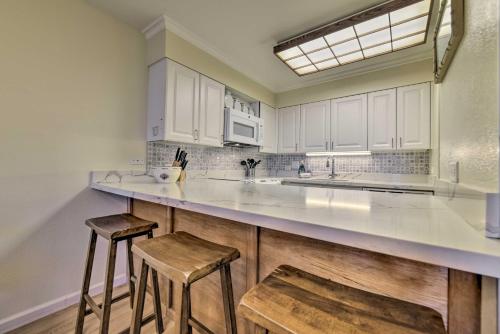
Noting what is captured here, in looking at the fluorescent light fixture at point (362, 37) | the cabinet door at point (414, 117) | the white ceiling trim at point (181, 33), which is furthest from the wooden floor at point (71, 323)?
the cabinet door at point (414, 117)

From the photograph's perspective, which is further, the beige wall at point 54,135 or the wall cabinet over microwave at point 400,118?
the wall cabinet over microwave at point 400,118

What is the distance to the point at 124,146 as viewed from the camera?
193 cm

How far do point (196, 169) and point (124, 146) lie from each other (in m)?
0.85

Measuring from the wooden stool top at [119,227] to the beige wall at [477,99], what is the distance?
1.35 metres

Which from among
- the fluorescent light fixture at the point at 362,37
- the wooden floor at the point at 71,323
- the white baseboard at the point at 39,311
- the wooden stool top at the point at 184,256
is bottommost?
the wooden floor at the point at 71,323

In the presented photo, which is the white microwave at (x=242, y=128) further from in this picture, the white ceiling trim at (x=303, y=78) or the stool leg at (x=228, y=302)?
the stool leg at (x=228, y=302)

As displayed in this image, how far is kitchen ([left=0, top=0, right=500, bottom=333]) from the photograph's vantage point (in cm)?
53

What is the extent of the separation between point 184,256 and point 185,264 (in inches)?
2.7

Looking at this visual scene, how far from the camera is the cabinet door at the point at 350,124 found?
2.78m

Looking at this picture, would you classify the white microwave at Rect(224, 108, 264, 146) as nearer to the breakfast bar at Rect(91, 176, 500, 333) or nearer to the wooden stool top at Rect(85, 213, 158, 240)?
the wooden stool top at Rect(85, 213, 158, 240)

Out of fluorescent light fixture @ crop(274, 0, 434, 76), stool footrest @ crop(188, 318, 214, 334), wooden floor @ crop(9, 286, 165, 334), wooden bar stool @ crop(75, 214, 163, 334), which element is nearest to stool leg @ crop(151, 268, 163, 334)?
wooden bar stool @ crop(75, 214, 163, 334)

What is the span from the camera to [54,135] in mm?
1533

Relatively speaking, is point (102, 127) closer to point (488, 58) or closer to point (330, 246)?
point (330, 246)

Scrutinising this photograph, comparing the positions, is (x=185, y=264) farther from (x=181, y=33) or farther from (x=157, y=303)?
(x=181, y=33)
